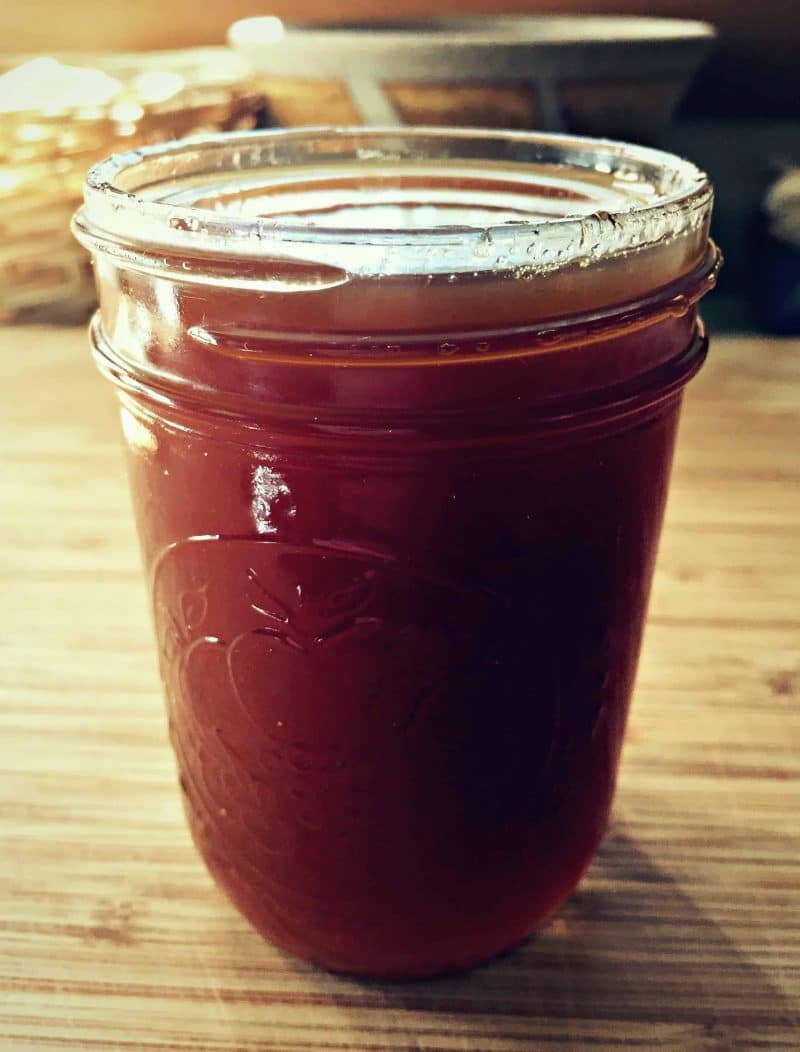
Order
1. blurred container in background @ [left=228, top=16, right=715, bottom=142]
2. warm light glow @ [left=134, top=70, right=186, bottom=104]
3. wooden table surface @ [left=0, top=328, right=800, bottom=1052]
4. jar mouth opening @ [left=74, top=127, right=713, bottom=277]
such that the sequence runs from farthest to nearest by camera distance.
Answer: warm light glow @ [left=134, top=70, right=186, bottom=104] < blurred container in background @ [left=228, top=16, right=715, bottom=142] < wooden table surface @ [left=0, top=328, right=800, bottom=1052] < jar mouth opening @ [left=74, top=127, right=713, bottom=277]

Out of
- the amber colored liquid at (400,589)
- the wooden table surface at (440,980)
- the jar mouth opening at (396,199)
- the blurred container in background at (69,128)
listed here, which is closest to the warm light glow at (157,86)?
the blurred container in background at (69,128)

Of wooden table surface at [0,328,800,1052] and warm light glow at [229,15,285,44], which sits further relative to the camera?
warm light glow at [229,15,285,44]

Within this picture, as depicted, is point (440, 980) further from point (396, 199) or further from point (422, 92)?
point (422, 92)

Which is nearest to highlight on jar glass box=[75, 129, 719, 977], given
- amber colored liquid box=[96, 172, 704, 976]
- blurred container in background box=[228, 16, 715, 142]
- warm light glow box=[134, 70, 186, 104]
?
amber colored liquid box=[96, 172, 704, 976]

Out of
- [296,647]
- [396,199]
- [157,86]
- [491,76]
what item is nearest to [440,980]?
[296,647]

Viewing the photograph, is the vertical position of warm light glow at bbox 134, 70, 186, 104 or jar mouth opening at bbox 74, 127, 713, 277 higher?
jar mouth opening at bbox 74, 127, 713, 277

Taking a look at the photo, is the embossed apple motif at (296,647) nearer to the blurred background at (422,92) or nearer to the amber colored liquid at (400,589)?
the amber colored liquid at (400,589)

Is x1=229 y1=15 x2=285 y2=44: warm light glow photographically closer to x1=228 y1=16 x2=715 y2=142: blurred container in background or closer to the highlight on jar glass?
x1=228 y1=16 x2=715 y2=142: blurred container in background
